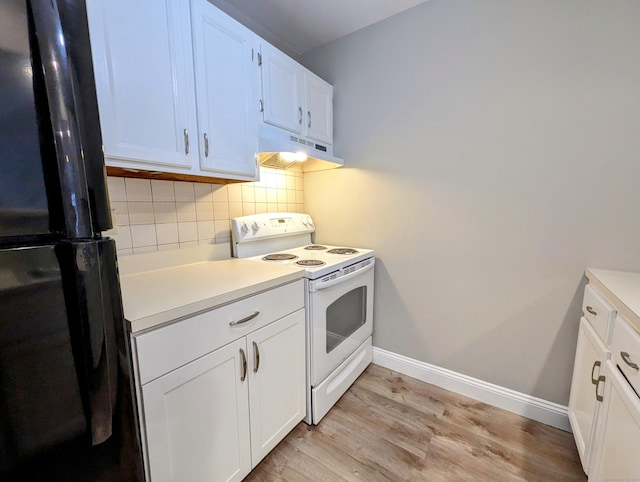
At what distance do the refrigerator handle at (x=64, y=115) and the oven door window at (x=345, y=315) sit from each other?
1.26 m

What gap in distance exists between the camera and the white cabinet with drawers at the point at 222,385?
2.71 ft

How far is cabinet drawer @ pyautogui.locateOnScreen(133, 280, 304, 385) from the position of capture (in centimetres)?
79

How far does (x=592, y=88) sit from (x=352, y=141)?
1296 millimetres

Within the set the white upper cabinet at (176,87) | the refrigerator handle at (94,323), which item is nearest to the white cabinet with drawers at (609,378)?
the refrigerator handle at (94,323)

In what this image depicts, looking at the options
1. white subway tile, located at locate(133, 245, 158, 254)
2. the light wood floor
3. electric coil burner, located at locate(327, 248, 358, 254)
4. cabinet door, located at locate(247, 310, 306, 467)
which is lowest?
the light wood floor

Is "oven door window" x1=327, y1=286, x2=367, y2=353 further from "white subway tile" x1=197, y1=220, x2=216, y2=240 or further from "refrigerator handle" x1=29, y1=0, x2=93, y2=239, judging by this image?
"refrigerator handle" x1=29, y1=0, x2=93, y2=239

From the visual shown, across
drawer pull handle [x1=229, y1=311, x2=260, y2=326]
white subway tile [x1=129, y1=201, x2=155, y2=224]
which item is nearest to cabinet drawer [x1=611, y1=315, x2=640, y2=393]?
drawer pull handle [x1=229, y1=311, x2=260, y2=326]

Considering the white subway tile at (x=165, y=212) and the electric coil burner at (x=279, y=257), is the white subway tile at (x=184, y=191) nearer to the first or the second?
the white subway tile at (x=165, y=212)

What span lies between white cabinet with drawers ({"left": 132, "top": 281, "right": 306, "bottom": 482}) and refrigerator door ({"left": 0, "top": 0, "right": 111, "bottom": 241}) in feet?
1.58

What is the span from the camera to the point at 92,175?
0.47 metres

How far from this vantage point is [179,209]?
1484 mm

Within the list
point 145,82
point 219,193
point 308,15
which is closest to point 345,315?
point 219,193

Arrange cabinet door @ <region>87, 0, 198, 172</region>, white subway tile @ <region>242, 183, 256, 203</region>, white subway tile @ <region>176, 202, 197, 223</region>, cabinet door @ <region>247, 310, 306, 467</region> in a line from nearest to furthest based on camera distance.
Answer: cabinet door @ <region>87, 0, 198, 172</region> → cabinet door @ <region>247, 310, 306, 467</region> → white subway tile @ <region>176, 202, 197, 223</region> → white subway tile @ <region>242, 183, 256, 203</region>

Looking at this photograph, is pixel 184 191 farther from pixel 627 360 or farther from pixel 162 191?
pixel 627 360
